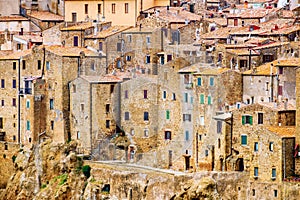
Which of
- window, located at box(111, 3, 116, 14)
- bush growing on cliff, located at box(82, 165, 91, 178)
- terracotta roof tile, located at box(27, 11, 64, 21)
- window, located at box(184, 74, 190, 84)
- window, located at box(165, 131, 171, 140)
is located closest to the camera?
window, located at box(184, 74, 190, 84)


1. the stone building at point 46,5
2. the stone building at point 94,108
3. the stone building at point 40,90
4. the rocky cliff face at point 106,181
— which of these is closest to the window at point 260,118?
the rocky cliff face at point 106,181

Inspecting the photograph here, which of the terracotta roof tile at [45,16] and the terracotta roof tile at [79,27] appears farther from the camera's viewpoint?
the terracotta roof tile at [45,16]

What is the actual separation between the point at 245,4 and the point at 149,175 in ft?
69.9

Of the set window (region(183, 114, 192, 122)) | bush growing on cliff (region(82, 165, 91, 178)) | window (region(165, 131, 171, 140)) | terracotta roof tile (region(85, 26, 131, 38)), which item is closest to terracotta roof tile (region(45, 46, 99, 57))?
terracotta roof tile (region(85, 26, 131, 38))

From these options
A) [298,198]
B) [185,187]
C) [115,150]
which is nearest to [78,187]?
[115,150]

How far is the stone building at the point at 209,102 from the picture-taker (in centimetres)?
8062

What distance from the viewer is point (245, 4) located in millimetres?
101188

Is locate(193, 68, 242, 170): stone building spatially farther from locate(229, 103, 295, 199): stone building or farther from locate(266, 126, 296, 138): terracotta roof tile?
locate(266, 126, 296, 138): terracotta roof tile

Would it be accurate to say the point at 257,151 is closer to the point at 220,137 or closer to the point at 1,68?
the point at 220,137

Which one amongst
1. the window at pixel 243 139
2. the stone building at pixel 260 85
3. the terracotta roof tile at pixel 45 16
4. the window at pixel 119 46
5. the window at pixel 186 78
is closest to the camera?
the window at pixel 243 139

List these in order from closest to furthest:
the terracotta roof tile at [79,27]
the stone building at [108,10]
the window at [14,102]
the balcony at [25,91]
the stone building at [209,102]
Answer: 1. the stone building at [209,102]
2. the balcony at [25,91]
3. the window at [14,102]
4. the terracotta roof tile at [79,27]
5. the stone building at [108,10]

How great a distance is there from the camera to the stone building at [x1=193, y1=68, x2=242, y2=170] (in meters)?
80.6

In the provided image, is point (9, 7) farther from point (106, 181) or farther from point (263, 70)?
point (263, 70)

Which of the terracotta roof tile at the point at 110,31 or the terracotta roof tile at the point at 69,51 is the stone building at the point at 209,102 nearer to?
the terracotta roof tile at the point at 69,51
